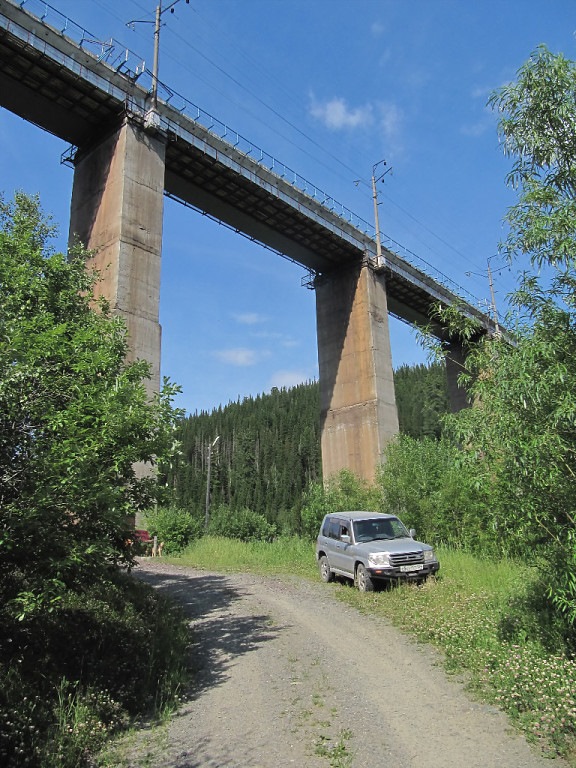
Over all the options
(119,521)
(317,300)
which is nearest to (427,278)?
(317,300)

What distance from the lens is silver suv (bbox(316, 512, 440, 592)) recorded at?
12562mm

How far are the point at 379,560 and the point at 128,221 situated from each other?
14975mm

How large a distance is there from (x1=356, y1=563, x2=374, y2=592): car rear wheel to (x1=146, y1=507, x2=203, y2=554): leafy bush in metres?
15.0

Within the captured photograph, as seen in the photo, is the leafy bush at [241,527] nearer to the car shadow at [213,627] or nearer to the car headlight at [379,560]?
the car shadow at [213,627]

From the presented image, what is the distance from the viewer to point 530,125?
668 cm

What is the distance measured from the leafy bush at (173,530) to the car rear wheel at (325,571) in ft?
40.9

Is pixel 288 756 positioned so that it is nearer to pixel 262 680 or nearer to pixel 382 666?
pixel 262 680

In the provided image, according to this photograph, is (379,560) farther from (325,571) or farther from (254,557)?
(254,557)

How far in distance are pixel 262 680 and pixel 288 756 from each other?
7.46 feet

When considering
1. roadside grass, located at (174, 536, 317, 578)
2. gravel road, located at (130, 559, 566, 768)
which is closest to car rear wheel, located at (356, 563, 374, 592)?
gravel road, located at (130, 559, 566, 768)

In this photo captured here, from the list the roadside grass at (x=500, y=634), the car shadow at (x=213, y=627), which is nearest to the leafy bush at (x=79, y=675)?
the car shadow at (x=213, y=627)

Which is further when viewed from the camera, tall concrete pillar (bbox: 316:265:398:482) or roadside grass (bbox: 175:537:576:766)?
A: tall concrete pillar (bbox: 316:265:398:482)

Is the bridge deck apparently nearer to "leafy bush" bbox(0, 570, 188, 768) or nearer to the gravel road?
the gravel road

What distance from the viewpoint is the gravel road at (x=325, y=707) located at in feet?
16.5
